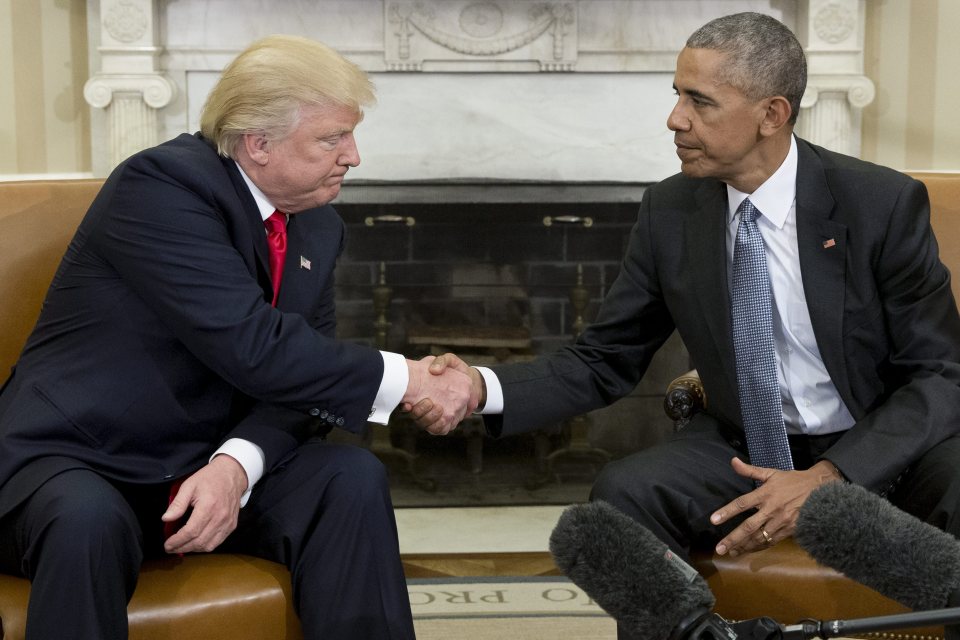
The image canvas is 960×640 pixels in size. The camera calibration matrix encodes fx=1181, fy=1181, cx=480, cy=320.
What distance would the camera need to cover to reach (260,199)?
6.86 feet

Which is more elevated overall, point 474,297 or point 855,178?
point 855,178

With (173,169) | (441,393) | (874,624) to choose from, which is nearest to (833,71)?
(441,393)

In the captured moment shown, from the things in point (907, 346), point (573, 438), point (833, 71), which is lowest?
point (573, 438)

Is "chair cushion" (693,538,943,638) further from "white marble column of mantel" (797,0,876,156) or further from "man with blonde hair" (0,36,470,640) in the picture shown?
"white marble column of mantel" (797,0,876,156)

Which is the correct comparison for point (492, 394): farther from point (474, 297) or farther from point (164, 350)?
point (474, 297)

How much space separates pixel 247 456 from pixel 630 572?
1012 millimetres

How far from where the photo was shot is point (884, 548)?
102 centimetres

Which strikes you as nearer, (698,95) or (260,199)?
(260,199)

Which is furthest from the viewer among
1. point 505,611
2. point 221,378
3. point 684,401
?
point 505,611

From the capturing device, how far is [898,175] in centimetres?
222

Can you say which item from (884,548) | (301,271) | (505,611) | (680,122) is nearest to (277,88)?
(301,271)

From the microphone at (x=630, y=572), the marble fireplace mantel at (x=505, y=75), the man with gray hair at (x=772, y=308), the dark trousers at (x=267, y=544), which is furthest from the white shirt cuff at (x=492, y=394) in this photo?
the marble fireplace mantel at (x=505, y=75)

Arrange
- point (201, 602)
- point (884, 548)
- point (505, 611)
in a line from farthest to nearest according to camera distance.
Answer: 1. point (505, 611)
2. point (201, 602)
3. point (884, 548)

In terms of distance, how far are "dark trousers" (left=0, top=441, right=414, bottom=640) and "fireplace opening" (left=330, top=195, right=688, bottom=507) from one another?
2048mm
